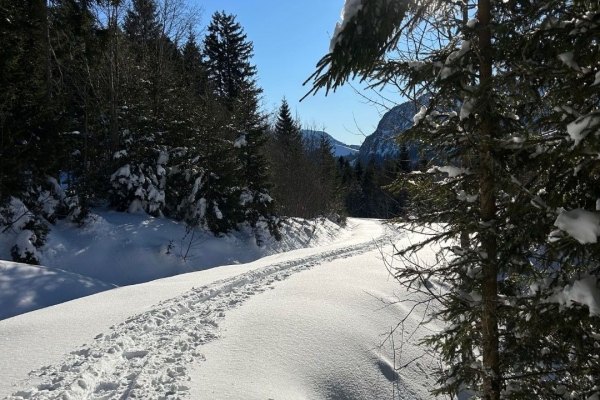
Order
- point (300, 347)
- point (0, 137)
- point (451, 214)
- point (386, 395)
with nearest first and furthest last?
point (451, 214), point (386, 395), point (300, 347), point (0, 137)

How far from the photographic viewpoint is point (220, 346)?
502 centimetres

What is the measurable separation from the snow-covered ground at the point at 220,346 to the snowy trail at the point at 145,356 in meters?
0.02

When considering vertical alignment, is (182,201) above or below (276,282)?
above

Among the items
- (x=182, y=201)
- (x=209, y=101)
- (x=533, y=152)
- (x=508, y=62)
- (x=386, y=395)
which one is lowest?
(x=386, y=395)

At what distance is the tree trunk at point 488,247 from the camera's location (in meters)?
3.08

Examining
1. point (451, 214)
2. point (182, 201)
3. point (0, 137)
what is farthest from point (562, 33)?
point (182, 201)

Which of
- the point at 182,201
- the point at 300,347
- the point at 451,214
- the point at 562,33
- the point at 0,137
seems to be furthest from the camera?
the point at 182,201

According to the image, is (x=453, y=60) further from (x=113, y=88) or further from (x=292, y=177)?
(x=292, y=177)

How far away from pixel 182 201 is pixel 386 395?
12996 mm

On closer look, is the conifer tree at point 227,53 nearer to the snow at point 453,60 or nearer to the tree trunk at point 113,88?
the tree trunk at point 113,88

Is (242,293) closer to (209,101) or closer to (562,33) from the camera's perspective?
(562,33)

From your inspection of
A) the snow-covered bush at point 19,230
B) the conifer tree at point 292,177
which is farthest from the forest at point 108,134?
the conifer tree at point 292,177

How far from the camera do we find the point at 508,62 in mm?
3115

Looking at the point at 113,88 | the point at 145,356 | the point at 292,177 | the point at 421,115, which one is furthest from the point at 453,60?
the point at 292,177
